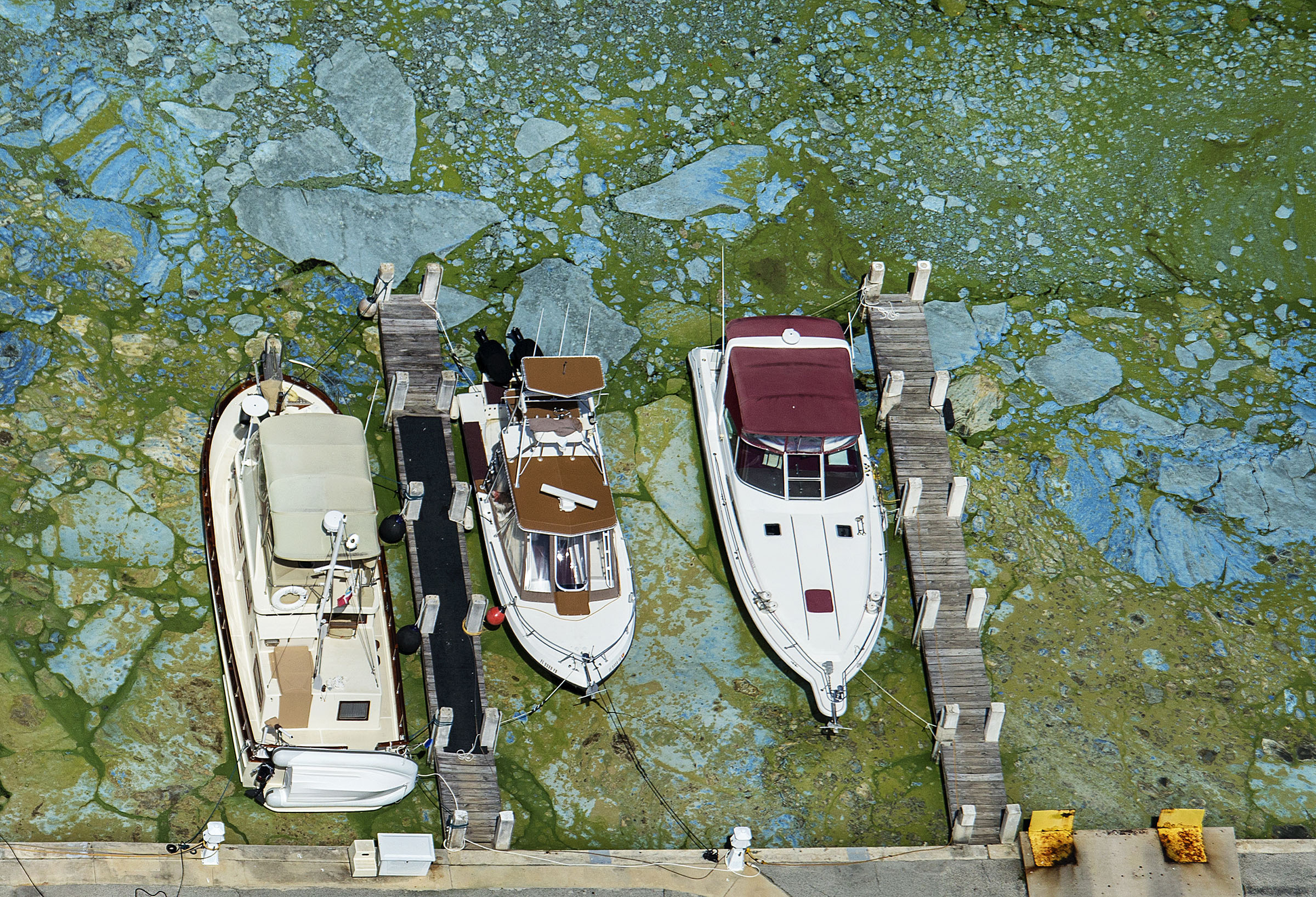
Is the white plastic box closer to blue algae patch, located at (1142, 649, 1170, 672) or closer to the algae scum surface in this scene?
the algae scum surface

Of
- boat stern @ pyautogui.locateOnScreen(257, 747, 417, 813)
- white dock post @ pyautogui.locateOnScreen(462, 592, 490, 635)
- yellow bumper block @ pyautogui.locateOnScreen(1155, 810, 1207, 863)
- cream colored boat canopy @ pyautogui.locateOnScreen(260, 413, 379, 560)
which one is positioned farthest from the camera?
white dock post @ pyautogui.locateOnScreen(462, 592, 490, 635)

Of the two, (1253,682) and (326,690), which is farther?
(1253,682)

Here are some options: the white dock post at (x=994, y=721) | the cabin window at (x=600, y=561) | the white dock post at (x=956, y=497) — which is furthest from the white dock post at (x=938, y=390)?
the cabin window at (x=600, y=561)

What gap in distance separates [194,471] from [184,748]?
166 inches

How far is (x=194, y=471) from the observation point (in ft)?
79.0

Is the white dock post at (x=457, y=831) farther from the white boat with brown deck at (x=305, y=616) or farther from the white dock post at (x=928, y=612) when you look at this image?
the white dock post at (x=928, y=612)

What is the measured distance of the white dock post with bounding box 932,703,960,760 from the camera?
22.9 metres

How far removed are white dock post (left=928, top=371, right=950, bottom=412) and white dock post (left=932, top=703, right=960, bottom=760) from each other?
4895 millimetres

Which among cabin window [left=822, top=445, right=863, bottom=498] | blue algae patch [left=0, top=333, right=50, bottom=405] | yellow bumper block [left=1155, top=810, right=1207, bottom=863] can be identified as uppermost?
blue algae patch [left=0, top=333, right=50, bottom=405]

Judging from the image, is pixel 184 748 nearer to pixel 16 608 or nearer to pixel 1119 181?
pixel 16 608

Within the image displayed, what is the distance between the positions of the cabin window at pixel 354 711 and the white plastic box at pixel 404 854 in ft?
4.91

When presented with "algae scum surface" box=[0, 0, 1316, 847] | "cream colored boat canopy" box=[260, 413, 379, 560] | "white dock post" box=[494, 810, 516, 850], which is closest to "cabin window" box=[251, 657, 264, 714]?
"algae scum surface" box=[0, 0, 1316, 847]

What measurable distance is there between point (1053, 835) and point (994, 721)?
164 centimetres

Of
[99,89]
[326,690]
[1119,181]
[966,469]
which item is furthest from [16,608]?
[1119,181]
